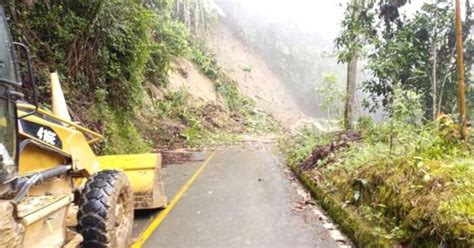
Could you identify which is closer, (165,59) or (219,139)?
(165,59)

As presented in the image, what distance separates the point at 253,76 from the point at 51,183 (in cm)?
4210

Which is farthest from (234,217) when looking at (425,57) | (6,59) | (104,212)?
(425,57)

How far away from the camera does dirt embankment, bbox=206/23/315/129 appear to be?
136ft

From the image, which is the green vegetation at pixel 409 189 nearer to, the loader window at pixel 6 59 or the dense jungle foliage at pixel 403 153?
A: the dense jungle foliage at pixel 403 153

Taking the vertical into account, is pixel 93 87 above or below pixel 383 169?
above

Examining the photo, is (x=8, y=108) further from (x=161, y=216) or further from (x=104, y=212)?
(x=161, y=216)

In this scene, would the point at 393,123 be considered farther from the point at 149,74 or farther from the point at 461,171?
the point at 149,74

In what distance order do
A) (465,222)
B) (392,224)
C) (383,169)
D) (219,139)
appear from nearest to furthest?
1. (465,222)
2. (392,224)
3. (383,169)
4. (219,139)

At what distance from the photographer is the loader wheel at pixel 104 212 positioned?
190 inches

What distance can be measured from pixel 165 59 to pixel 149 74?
3.99ft

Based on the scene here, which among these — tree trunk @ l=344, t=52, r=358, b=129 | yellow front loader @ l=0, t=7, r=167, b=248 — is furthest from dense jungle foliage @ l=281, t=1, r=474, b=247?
yellow front loader @ l=0, t=7, r=167, b=248

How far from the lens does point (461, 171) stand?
18.1 ft

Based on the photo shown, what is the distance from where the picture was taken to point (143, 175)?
24.5 feet

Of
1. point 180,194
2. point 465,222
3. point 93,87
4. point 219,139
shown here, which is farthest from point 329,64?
point 465,222
